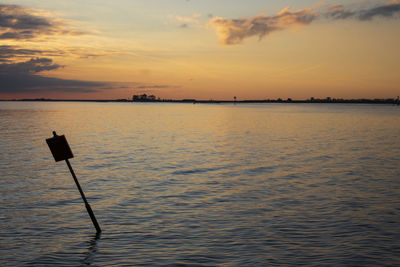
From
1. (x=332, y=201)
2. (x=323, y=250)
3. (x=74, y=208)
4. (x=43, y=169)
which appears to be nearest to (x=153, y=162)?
(x=43, y=169)

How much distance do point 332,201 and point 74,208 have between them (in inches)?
486

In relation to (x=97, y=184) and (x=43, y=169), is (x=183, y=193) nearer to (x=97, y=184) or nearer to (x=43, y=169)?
(x=97, y=184)

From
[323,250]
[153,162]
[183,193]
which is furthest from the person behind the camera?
[153,162]

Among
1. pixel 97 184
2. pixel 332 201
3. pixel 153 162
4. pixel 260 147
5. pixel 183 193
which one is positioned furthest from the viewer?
pixel 260 147

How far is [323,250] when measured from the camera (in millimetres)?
12391

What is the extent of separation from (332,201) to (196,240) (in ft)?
28.9

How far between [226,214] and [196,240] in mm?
3660

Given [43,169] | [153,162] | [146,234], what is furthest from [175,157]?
[146,234]

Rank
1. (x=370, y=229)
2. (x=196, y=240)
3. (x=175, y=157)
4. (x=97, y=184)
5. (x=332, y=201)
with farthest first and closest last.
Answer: (x=175, y=157), (x=97, y=184), (x=332, y=201), (x=370, y=229), (x=196, y=240)

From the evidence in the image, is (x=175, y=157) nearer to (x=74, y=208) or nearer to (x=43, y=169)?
(x=43, y=169)

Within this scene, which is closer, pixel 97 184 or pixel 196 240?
pixel 196 240

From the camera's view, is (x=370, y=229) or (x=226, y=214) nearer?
(x=370, y=229)

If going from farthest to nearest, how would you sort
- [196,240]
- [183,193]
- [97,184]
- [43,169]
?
[43,169]
[97,184]
[183,193]
[196,240]

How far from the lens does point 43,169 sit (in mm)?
29359
